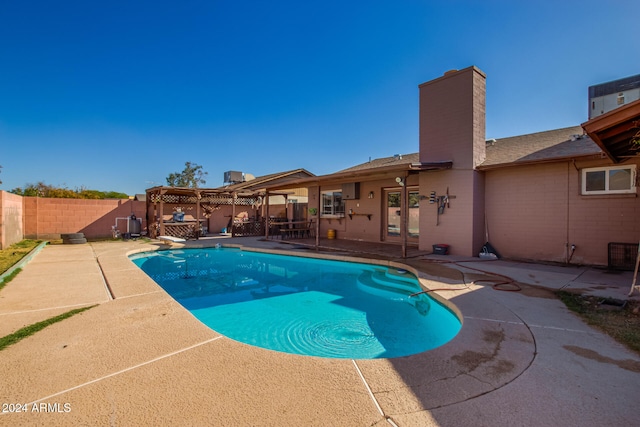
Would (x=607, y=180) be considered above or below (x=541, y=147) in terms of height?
below

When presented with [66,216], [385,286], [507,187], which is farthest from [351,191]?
[66,216]

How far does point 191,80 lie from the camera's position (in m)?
13.3

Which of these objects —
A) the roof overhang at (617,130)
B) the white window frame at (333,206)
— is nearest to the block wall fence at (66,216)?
the white window frame at (333,206)

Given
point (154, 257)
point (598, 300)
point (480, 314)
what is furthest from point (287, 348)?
point (154, 257)

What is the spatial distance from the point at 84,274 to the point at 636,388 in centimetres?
826

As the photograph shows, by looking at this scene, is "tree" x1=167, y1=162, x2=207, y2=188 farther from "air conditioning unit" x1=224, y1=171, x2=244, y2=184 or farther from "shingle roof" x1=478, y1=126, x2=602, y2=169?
"shingle roof" x1=478, y1=126, x2=602, y2=169

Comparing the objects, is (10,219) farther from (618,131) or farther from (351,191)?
(618,131)

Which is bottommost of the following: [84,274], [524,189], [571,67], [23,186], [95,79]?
[84,274]

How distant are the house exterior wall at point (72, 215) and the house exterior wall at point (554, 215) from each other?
1587cm

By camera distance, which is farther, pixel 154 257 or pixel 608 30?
pixel 154 257

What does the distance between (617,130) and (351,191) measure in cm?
842

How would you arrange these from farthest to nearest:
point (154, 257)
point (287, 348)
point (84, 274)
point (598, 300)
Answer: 1. point (154, 257)
2. point (84, 274)
3. point (598, 300)
4. point (287, 348)

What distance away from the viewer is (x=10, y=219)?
32.7 ft

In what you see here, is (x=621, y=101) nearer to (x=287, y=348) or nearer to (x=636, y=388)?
(x=636, y=388)
